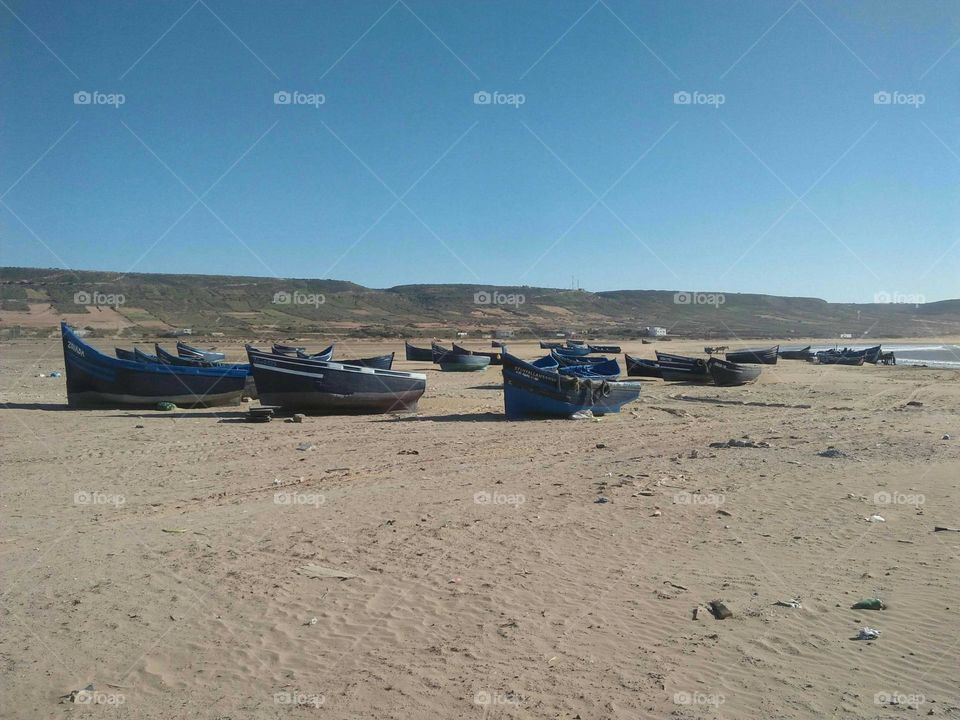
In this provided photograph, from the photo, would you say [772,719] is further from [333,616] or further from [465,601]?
[333,616]

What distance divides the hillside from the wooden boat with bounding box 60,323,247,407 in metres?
47.5

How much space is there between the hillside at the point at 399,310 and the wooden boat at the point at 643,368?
115ft

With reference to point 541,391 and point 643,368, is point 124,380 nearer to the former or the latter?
point 541,391

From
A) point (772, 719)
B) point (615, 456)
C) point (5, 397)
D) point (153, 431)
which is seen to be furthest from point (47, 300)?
point (772, 719)

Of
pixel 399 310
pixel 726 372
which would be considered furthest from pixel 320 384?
pixel 399 310

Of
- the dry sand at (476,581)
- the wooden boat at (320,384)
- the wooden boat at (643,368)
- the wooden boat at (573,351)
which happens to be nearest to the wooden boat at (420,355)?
the wooden boat at (573,351)

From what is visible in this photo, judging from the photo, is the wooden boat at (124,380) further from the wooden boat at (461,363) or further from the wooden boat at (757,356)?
the wooden boat at (757,356)

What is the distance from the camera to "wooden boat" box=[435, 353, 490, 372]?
34.9 metres

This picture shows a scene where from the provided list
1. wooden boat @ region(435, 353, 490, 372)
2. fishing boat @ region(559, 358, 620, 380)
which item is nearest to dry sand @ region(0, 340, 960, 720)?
fishing boat @ region(559, 358, 620, 380)

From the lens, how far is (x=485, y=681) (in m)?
4.91

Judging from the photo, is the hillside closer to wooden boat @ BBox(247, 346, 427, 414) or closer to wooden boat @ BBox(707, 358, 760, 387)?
wooden boat @ BBox(707, 358, 760, 387)

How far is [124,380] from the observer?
19.2m

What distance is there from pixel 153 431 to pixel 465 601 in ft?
37.2

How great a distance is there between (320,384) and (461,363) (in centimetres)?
1688
